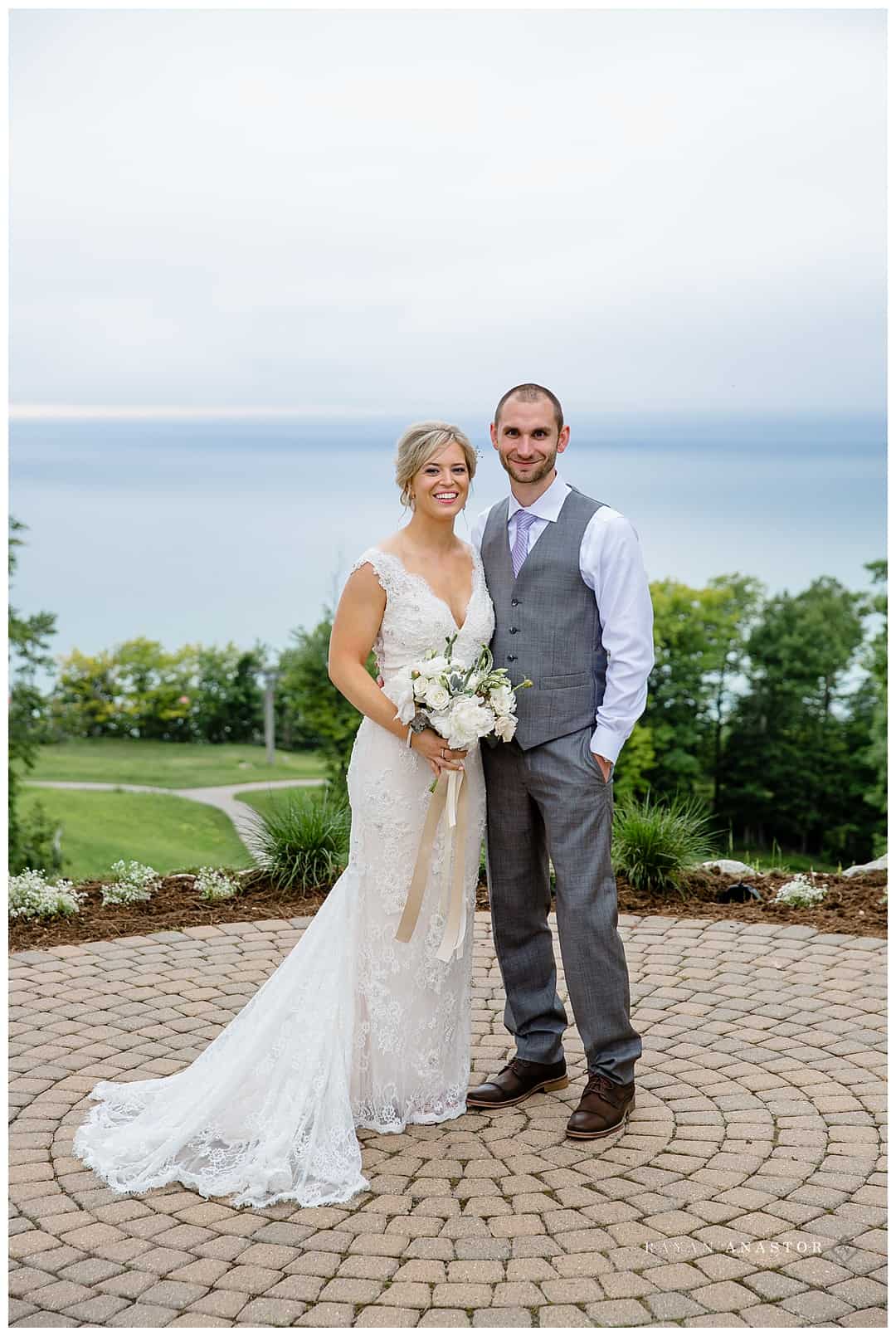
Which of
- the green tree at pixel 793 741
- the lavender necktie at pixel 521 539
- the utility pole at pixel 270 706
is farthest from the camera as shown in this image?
the green tree at pixel 793 741

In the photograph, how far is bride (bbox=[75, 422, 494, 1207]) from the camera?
4.07 meters

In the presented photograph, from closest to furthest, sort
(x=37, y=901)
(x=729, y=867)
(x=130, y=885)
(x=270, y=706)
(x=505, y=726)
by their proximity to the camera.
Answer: (x=505, y=726) < (x=37, y=901) < (x=130, y=885) < (x=729, y=867) < (x=270, y=706)

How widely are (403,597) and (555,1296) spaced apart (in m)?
2.09

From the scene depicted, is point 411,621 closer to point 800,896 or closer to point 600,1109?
point 600,1109

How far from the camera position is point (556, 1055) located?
4.56 metres

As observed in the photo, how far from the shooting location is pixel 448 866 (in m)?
4.32

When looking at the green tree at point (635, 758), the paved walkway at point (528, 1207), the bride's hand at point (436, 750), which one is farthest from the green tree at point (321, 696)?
the green tree at point (635, 758)

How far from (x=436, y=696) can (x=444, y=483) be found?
0.71 m

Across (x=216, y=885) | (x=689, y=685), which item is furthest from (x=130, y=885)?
(x=689, y=685)

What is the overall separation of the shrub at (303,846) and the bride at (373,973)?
2868 mm

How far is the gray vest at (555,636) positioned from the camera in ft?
13.6

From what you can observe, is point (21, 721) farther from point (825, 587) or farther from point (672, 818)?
point (825, 587)

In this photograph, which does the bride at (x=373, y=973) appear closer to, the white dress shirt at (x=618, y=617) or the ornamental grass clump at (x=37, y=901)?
the white dress shirt at (x=618, y=617)

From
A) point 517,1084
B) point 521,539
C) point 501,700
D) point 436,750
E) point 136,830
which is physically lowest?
point 136,830
